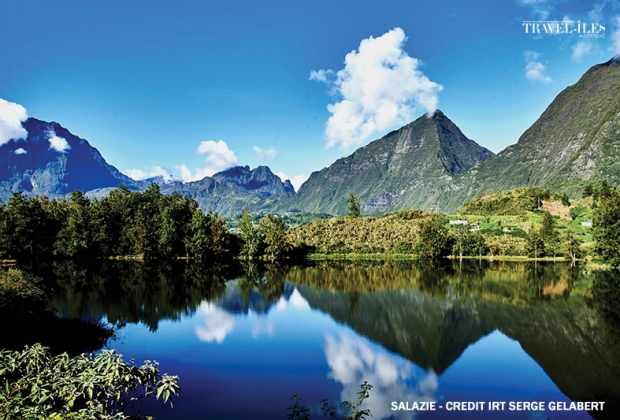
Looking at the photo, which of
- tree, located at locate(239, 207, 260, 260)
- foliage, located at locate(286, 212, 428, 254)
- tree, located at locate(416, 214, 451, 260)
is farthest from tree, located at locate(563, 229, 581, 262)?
tree, located at locate(239, 207, 260, 260)

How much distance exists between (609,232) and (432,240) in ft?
103

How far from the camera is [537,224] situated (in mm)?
97250

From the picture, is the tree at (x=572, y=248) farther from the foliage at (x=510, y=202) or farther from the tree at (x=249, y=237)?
the tree at (x=249, y=237)

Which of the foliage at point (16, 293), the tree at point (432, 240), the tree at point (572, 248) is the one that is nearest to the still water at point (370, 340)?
the foliage at point (16, 293)

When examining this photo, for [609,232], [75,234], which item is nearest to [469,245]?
[609,232]

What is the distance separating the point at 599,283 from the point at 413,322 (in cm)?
3064

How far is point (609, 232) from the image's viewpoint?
190ft

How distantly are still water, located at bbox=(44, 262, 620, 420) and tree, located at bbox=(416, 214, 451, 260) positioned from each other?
1208 inches

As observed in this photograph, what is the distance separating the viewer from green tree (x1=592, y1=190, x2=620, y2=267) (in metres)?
57.7

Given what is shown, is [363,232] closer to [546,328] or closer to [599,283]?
[599,283]

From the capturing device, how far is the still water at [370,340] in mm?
18281

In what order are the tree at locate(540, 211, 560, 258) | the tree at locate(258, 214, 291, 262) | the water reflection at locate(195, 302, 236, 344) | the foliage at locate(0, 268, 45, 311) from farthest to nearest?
the tree at locate(258, 214, 291, 262) → the tree at locate(540, 211, 560, 258) → the water reflection at locate(195, 302, 236, 344) → the foliage at locate(0, 268, 45, 311)

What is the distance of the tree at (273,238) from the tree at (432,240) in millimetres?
28916

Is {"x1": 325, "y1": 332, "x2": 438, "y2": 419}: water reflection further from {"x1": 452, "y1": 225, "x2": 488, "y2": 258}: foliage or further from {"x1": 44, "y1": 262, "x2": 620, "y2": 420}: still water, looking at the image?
{"x1": 452, "y1": 225, "x2": 488, "y2": 258}: foliage
